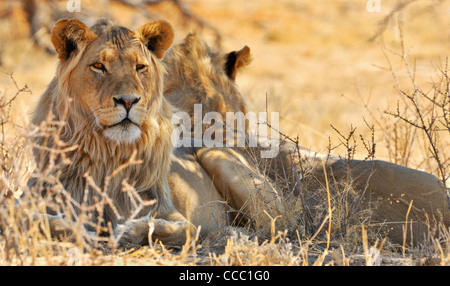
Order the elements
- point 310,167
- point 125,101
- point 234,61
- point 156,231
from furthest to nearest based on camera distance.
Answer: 1. point 234,61
2. point 310,167
3. point 156,231
4. point 125,101

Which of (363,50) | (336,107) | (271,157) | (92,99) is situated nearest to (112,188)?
(92,99)

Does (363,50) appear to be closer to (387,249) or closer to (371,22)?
(371,22)

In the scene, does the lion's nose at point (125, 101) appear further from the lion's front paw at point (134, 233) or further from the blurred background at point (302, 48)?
the blurred background at point (302, 48)

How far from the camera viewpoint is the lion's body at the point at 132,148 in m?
4.23

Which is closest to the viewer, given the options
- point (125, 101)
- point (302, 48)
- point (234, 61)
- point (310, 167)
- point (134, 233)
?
point (125, 101)

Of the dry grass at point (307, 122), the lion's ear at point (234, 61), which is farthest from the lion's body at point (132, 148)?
the lion's ear at point (234, 61)

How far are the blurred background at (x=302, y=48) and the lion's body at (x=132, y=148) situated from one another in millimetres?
1539

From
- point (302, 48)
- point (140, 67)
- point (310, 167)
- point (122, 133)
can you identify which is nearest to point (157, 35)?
point (140, 67)

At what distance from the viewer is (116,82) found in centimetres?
421

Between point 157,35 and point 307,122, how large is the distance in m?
8.66

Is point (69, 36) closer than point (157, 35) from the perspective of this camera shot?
Yes

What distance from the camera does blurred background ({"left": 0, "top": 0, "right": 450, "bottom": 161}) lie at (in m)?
10.7

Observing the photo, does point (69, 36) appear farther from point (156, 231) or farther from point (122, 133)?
point (156, 231)

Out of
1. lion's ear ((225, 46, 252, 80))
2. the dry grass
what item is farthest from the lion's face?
lion's ear ((225, 46, 252, 80))
